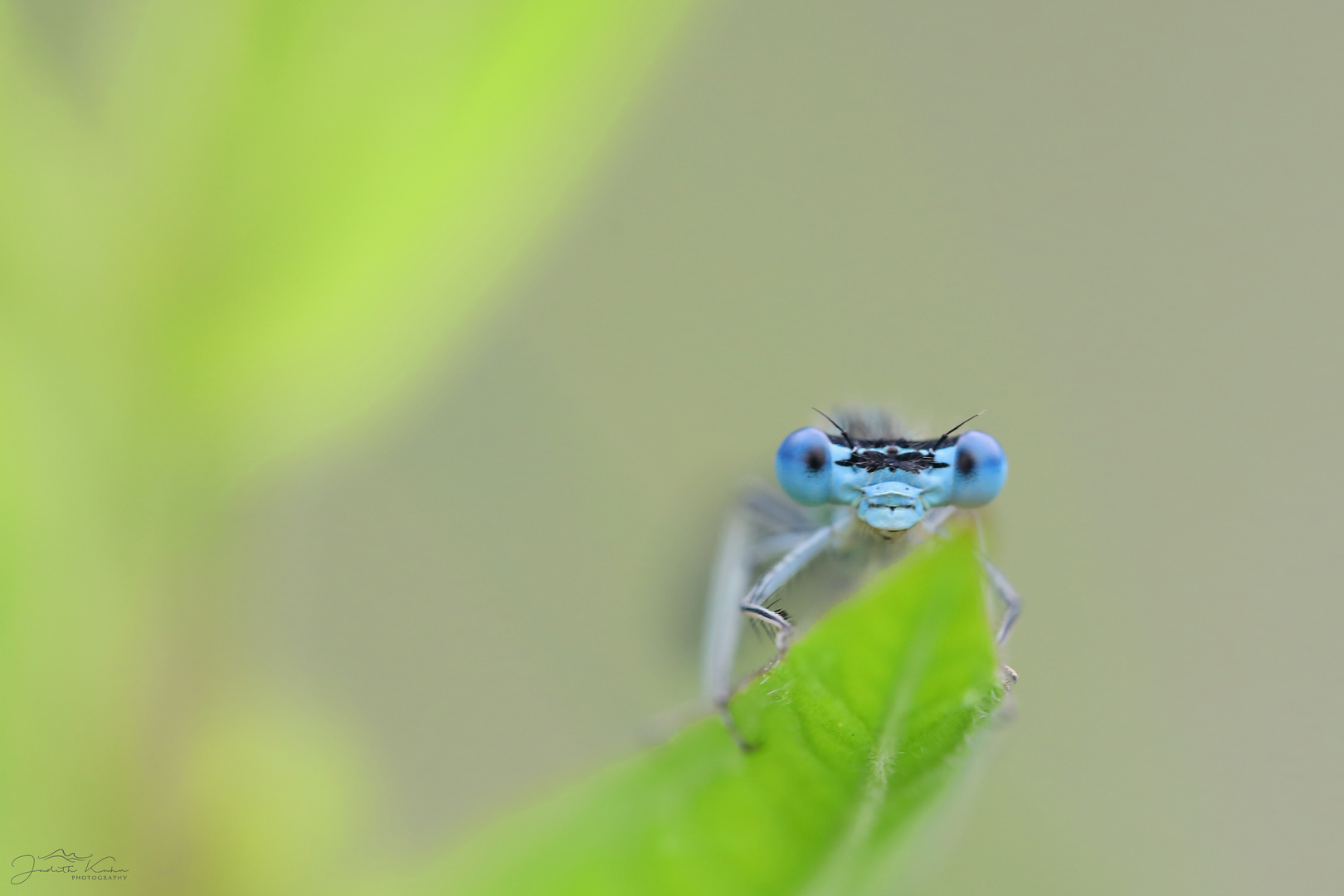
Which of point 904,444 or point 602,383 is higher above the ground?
point 602,383

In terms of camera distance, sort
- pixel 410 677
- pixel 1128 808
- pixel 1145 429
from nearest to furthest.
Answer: pixel 1128 808 < pixel 410 677 < pixel 1145 429

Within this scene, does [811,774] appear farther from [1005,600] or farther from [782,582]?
[782,582]

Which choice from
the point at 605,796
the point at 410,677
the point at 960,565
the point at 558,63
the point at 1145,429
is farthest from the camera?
the point at 1145,429

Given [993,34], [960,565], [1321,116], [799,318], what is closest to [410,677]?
[799,318]

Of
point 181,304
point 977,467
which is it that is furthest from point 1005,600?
point 181,304

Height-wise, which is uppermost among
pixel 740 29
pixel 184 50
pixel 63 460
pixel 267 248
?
pixel 740 29

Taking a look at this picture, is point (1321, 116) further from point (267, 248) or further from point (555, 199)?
point (267, 248)

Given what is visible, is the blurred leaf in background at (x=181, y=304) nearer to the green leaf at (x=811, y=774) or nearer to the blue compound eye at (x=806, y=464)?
the green leaf at (x=811, y=774)

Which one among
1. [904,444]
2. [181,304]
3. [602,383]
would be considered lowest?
[904,444]
